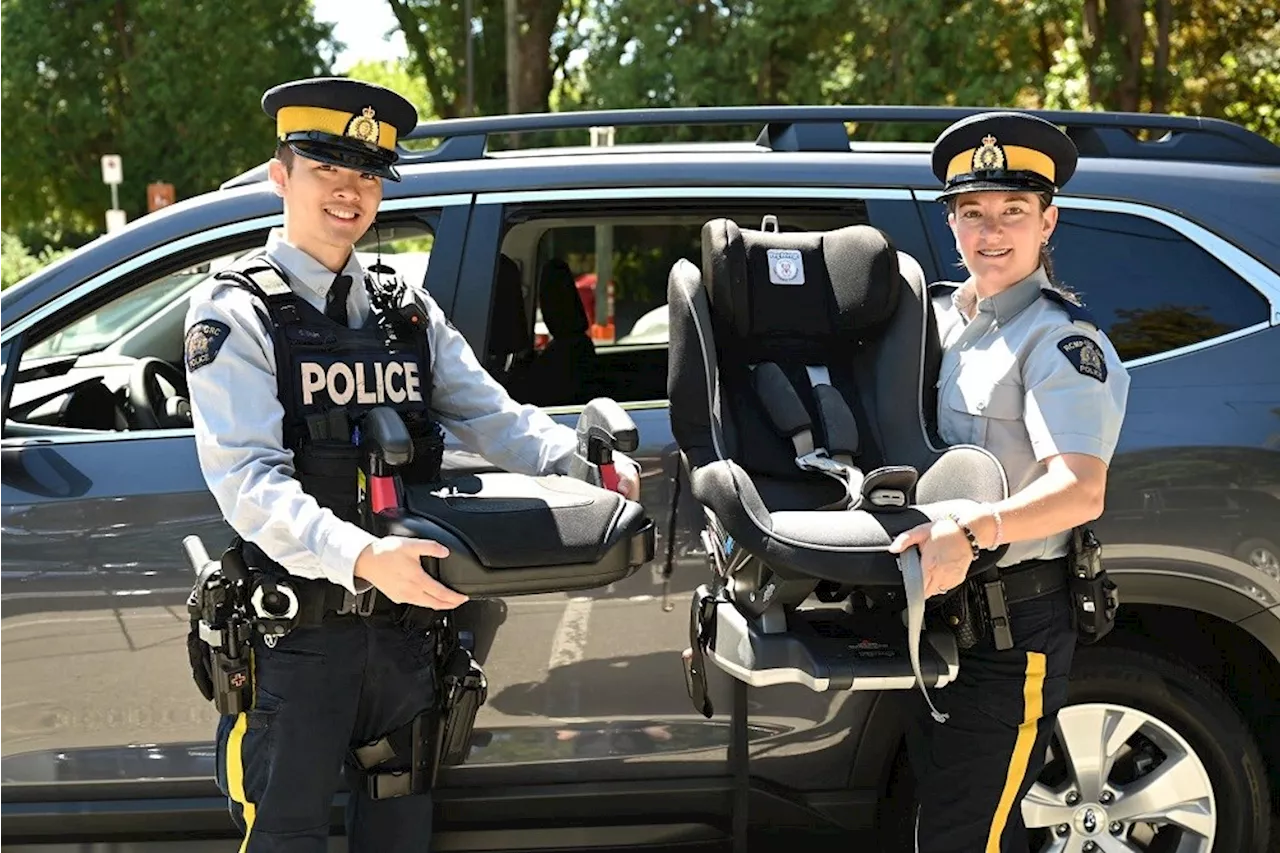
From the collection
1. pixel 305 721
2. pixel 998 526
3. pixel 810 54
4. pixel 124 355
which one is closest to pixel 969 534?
pixel 998 526

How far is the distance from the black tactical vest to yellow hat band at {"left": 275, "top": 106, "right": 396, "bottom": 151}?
0.25 meters

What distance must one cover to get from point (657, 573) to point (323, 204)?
1.10 metres

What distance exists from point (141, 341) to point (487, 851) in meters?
1.63

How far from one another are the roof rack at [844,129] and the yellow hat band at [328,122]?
2.55 ft

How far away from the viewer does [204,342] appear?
216 centimetres

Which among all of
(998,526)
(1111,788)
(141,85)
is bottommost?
(1111,788)

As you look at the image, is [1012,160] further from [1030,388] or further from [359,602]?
[359,602]

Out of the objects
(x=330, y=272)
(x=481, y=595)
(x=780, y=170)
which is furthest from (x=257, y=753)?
(x=780, y=170)

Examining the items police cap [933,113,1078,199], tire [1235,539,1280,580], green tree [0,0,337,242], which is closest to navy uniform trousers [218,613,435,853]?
police cap [933,113,1078,199]

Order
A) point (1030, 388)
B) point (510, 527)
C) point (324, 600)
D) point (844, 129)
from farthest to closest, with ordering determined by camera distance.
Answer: point (844, 129) → point (1030, 388) → point (324, 600) → point (510, 527)

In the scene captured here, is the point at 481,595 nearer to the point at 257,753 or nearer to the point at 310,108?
the point at 257,753

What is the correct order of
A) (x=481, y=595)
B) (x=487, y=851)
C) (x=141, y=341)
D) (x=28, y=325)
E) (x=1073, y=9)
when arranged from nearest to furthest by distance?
(x=481, y=595), (x=28, y=325), (x=487, y=851), (x=141, y=341), (x=1073, y=9)

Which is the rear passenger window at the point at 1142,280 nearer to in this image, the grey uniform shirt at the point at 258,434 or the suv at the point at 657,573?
the suv at the point at 657,573

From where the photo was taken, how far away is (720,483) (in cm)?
233
